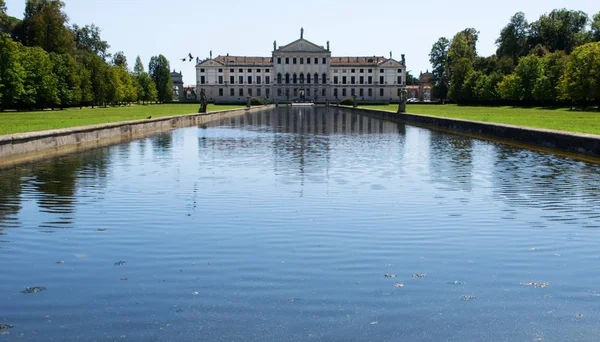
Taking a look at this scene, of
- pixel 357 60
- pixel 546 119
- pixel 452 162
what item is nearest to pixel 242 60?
pixel 357 60

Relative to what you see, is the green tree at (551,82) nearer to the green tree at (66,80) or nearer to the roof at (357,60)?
the green tree at (66,80)

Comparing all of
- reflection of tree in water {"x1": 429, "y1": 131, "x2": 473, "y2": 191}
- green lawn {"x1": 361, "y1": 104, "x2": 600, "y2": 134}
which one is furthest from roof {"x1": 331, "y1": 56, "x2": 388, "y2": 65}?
reflection of tree in water {"x1": 429, "y1": 131, "x2": 473, "y2": 191}

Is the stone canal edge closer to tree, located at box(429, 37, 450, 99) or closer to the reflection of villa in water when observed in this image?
tree, located at box(429, 37, 450, 99)

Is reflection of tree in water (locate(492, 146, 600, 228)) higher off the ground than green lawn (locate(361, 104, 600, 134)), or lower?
lower

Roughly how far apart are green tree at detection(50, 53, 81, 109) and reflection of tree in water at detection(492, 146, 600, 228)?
61.6 metres

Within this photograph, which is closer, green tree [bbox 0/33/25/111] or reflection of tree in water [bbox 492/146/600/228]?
reflection of tree in water [bbox 492/146/600/228]

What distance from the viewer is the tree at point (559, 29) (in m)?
102

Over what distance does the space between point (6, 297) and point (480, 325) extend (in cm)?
342

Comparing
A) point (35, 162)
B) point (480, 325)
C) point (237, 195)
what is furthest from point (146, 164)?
point (480, 325)

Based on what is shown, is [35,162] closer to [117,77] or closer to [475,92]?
[117,77]

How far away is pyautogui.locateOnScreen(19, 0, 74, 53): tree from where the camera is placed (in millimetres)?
84375

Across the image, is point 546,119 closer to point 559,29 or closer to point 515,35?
point 559,29

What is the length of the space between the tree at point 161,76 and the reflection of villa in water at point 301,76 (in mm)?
19754

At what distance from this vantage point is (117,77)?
284 feet
